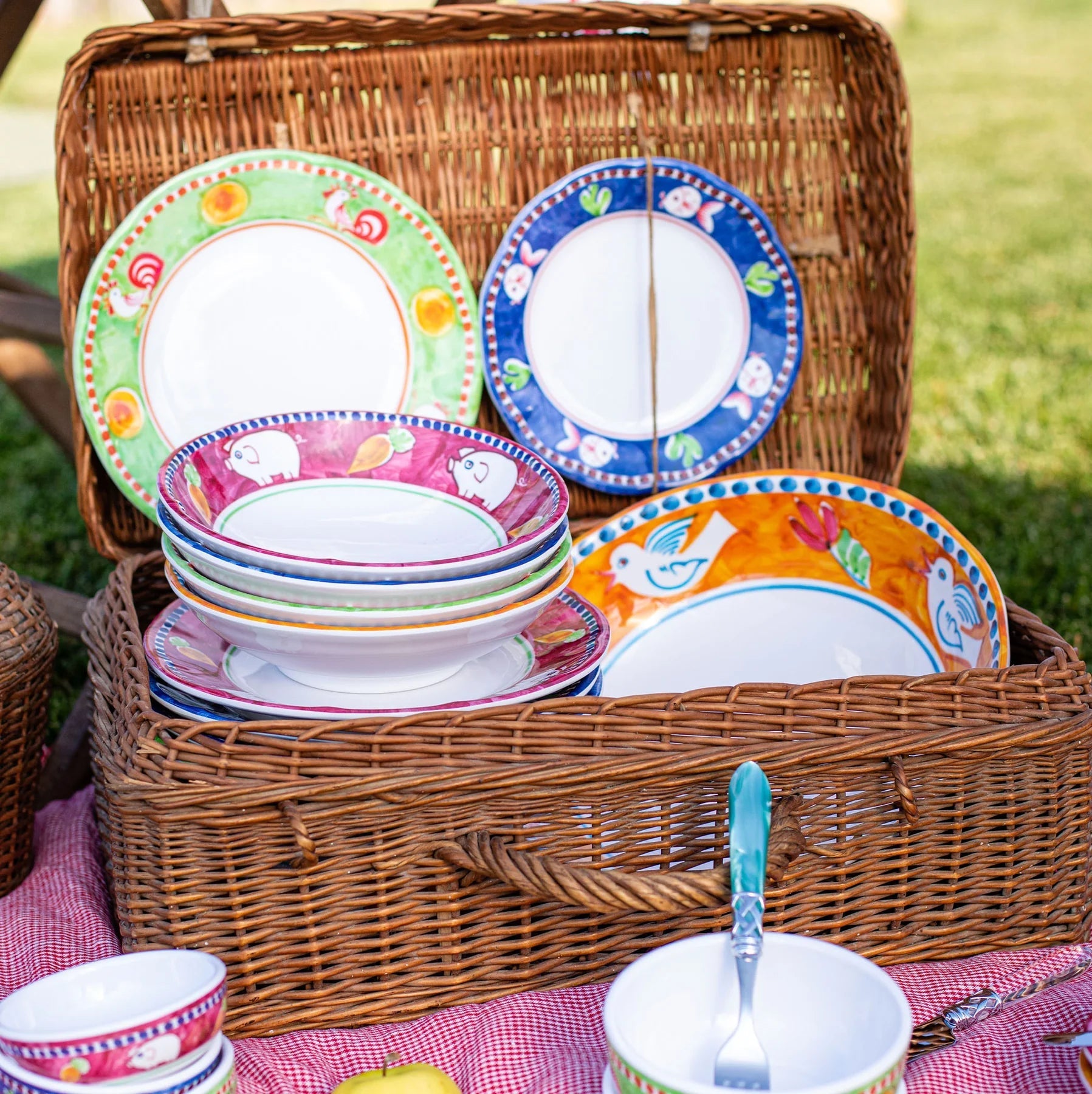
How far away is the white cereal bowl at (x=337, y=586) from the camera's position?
912mm

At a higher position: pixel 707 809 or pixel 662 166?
pixel 662 166

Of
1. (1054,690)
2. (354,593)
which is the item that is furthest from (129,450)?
(1054,690)

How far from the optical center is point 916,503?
131 cm

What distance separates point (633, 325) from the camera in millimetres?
1491

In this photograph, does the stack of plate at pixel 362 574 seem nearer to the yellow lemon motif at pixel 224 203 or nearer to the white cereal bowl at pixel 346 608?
the white cereal bowl at pixel 346 608

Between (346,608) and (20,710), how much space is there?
432mm

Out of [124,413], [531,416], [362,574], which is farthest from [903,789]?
[124,413]

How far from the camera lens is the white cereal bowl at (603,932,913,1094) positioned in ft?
2.63

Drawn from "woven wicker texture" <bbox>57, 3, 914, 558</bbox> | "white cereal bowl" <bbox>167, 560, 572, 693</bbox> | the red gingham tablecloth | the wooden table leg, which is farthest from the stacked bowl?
the wooden table leg

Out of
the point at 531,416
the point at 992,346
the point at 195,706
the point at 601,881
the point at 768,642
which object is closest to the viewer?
the point at 601,881

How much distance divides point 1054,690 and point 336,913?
589mm

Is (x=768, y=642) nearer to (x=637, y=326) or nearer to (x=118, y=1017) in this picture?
(x=637, y=326)

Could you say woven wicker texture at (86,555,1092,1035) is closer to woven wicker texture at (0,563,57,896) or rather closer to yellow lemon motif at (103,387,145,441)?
woven wicker texture at (0,563,57,896)

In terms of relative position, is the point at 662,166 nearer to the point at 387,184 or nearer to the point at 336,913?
the point at 387,184
